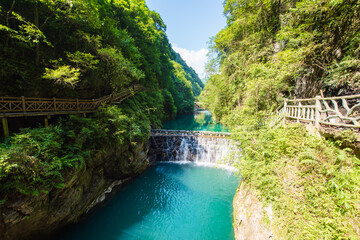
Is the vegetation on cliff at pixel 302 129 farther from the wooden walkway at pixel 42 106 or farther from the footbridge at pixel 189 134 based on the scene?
the wooden walkway at pixel 42 106

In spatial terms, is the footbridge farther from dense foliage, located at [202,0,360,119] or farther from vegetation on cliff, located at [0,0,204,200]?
dense foliage, located at [202,0,360,119]

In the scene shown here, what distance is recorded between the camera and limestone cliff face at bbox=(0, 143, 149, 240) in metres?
4.57

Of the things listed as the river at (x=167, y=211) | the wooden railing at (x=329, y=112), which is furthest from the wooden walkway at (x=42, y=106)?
the wooden railing at (x=329, y=112)

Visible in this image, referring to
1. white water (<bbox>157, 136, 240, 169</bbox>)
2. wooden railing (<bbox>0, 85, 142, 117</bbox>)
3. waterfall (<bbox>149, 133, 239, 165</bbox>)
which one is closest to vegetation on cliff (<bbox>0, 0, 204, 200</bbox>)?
wooden railing (<bbox>0, 85, 142, 117</bbox>)

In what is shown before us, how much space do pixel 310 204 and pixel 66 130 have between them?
10528 millimetres

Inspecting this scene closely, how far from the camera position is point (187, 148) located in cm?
1482

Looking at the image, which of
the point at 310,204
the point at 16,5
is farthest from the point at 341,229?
the point at 16,5

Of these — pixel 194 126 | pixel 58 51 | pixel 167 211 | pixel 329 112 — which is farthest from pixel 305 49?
pixel 194 126

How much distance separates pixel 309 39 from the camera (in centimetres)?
654

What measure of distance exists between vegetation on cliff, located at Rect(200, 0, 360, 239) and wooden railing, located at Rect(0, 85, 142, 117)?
1046 centimetres

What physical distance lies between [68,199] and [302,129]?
1055cm

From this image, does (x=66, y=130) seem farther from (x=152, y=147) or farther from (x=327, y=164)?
(x=327, y=164)

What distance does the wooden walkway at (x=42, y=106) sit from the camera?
6.23 meters

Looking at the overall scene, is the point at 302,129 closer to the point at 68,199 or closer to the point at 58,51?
the point at 68,199
